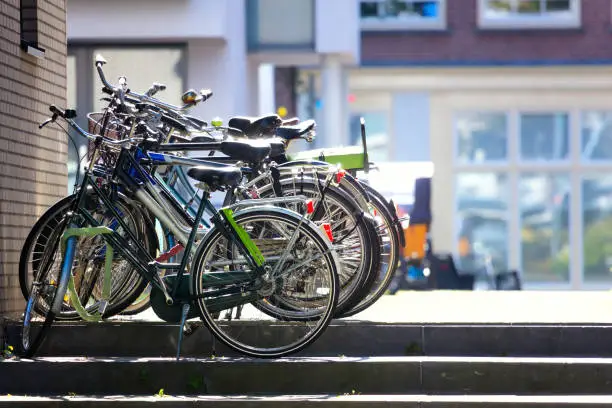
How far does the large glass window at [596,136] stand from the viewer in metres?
28.5

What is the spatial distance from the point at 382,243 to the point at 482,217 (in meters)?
20.0

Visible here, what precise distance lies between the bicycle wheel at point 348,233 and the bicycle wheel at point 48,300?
1.09m

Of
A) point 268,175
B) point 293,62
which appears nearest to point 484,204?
point 293,62

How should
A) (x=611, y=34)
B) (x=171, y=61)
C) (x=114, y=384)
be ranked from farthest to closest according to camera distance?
(x=611, y=34), (x=171, y=61), (x=114, y=384)

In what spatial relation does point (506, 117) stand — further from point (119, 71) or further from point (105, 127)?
point (105, 127)

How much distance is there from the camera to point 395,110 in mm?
28109

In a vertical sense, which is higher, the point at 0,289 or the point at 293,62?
the point at 293,62

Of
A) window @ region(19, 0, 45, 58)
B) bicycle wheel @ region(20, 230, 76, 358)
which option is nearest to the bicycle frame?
bicycle wheel @ region(20, 230, 76, 358)

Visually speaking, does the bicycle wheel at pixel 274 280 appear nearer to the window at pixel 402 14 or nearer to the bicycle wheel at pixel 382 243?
the bicycle wheel at pixel 382 243

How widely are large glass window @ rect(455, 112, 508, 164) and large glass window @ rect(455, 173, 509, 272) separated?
33 cm

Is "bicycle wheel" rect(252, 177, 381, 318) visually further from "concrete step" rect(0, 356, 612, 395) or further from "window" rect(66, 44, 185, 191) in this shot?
"window" rect(66, 44, 185, 191)

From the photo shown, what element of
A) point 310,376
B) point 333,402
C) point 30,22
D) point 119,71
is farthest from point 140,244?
point 119,71

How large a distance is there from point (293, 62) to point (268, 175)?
37.3ft

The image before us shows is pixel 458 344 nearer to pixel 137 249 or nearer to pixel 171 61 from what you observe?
pixel 137 249
